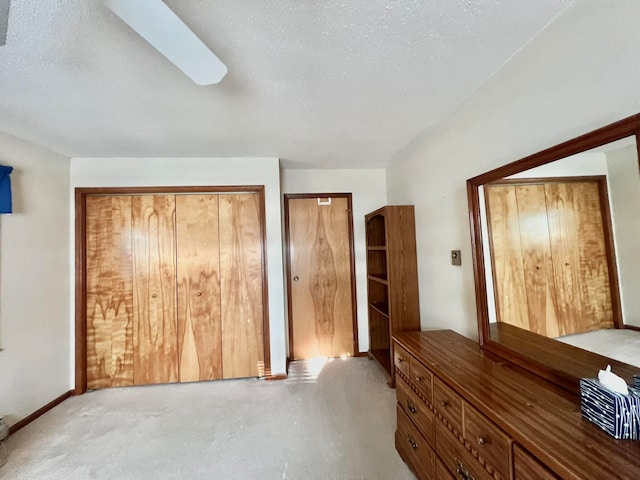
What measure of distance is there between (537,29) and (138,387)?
3877 mm

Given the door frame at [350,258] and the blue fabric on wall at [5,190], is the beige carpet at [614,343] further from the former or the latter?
the blue fabric on wall at [5,190]

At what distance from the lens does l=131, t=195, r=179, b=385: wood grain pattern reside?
256cm

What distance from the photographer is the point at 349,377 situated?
260 centimetres

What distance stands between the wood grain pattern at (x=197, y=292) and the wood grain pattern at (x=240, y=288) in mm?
79

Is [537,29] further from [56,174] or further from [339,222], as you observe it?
[56,174]

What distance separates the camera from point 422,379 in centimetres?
134

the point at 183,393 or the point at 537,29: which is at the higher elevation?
the point at 537,29

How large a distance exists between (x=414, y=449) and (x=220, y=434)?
133 cm

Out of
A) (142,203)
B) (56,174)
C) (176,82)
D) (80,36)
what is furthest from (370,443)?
(56,174)

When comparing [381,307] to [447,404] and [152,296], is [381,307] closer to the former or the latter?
[447,404]

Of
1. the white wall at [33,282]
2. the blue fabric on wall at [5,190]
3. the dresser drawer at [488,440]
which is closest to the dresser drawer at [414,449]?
the dresser drawer at [488,440]

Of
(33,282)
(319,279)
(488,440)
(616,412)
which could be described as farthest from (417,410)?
(33,282)

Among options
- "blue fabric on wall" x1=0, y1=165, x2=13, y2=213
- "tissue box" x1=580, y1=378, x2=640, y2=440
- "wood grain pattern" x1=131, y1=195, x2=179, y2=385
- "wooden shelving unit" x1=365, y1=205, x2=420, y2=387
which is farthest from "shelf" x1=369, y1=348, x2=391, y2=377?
"blue fabric on wall" x1=0, y1=165, x2=13, y2=213

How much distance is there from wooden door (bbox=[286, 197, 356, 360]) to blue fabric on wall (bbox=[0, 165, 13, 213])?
2.24 meters
